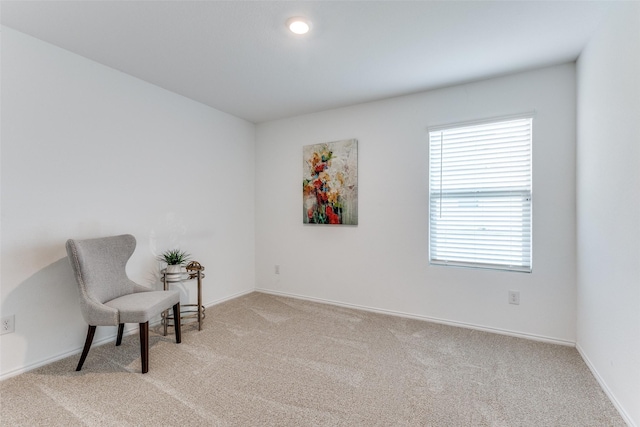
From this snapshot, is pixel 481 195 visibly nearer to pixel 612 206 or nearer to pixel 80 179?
pixel 612 206

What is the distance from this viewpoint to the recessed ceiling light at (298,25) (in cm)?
198

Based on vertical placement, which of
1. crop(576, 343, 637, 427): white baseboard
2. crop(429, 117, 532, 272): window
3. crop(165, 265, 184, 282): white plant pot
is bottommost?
crop(576, 343, 637, 427): white baseboard

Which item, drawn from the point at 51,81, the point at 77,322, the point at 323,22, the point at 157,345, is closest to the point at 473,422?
the point at 157,345

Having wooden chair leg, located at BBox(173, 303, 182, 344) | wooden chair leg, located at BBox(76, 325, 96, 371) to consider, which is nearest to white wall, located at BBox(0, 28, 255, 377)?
wooden chair leg, located at BBox(76, 325, 96, 371)

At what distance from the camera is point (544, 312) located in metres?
2.65

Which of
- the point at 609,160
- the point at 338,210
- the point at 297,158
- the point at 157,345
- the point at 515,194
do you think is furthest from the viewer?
the point at 297,158

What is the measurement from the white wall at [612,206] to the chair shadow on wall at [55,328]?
9.93 ft

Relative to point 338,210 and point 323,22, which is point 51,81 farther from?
point 338,210

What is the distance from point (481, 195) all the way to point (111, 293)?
10.6 feet

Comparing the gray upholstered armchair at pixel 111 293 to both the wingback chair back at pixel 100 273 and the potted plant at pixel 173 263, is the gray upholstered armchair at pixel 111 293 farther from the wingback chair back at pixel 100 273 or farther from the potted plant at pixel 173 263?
the potted plant at pixel 173 263

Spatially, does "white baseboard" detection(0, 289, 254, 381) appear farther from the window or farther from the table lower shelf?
the window

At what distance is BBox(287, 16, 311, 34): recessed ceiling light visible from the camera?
1.98 metres

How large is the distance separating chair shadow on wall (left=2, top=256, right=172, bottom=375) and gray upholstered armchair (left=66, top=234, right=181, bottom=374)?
0.16 m

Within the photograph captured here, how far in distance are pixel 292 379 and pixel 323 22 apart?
2.37 meters
